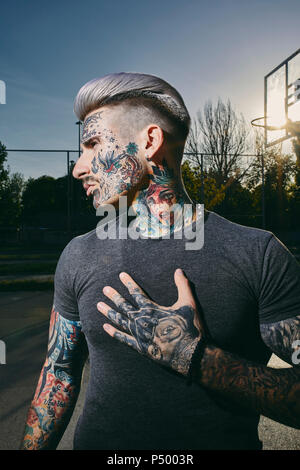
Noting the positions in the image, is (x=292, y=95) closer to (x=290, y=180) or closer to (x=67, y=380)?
(x=67, y=380)

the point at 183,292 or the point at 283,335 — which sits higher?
the point at 183,292

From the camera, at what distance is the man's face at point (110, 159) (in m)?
1.12

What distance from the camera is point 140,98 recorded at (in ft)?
3.61

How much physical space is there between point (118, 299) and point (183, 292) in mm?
178

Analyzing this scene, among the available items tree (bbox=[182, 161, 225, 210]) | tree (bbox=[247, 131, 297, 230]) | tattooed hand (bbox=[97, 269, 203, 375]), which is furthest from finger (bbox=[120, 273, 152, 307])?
tree (bbox=[247, 131, 297, 230])

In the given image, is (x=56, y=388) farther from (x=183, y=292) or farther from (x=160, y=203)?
(x=160, y=203)

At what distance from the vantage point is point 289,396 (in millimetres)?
950

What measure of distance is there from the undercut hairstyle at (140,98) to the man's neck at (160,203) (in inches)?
4.9

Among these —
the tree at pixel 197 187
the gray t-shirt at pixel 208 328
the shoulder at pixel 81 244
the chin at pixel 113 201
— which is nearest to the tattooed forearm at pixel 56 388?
the gray t-shirt at pixel 208 328

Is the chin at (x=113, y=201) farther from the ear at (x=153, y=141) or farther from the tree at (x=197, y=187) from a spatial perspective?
the tree at (x=197, y=187)

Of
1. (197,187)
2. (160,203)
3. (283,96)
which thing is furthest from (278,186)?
(160,203)

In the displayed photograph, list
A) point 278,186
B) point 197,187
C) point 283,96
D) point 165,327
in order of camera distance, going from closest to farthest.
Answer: point 165,327, point 283,96, point 197,187, point 278,186

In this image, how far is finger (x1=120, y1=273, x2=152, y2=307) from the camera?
958 mm
